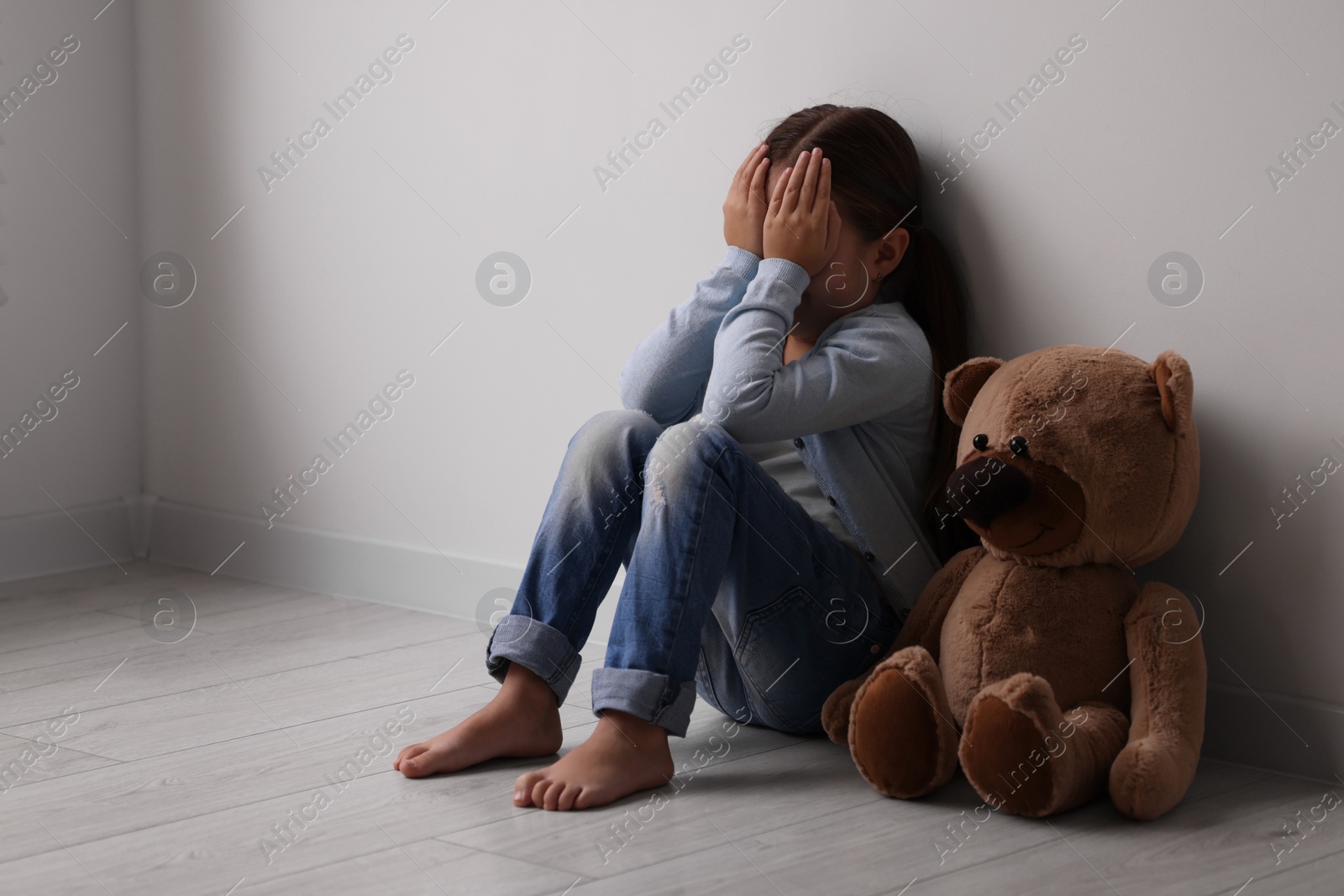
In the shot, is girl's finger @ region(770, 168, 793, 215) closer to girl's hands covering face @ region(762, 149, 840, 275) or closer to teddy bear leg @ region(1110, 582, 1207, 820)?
girl's hands covering face @ region(762, 149, 840, 275)

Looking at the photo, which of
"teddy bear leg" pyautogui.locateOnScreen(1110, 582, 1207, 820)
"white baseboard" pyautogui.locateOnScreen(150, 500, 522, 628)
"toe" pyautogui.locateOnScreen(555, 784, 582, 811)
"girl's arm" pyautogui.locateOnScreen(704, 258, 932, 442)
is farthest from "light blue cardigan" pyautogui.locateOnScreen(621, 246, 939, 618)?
"white baseboard" pyautogui.locateOnScreen(150, 500, 522, 628)

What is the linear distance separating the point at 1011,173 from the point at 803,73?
297 mm

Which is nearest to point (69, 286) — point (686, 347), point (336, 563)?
point (336, 563)

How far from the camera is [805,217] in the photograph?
130 cm

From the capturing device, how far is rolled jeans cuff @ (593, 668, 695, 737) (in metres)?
1.15

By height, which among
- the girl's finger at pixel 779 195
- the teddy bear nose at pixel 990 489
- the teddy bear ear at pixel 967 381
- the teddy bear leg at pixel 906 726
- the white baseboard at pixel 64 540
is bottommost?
the white baseboard at pixel 64 540

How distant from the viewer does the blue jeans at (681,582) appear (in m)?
1.16

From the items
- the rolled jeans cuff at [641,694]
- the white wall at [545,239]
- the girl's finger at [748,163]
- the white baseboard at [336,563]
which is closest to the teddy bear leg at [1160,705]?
the white wall at [545,239]

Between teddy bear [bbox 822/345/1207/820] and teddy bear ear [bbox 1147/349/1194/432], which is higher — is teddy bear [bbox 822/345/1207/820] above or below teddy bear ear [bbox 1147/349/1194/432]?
below

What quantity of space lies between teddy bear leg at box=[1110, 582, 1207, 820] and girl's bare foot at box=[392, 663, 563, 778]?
527mm

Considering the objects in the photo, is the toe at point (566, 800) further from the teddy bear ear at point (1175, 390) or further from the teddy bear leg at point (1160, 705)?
the teddy bear ear at point (1175, 390)

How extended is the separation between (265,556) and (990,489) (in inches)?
57.5

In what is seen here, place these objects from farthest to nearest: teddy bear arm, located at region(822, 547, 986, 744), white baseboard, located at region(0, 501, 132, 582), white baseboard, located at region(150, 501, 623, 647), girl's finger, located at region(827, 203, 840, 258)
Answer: white baseboard, located at region(0, 501, 132, 582) < white baseboard, located at region(150, 501, 623, 647) < girl's finger, located at region(827, 203, 840, 258) < teddy bear arm, located at region(822, 547, 986, 744)

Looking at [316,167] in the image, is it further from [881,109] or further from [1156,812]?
[1156,812]
